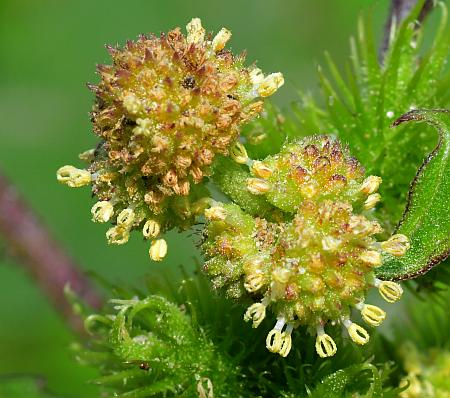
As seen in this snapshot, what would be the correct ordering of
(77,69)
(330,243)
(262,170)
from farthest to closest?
(77,69), (262,170), (330,243)

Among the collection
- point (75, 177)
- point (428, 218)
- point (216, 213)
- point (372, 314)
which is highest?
point (75, 177)

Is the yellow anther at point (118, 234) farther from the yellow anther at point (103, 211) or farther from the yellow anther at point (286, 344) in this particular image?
the yellow anther at point (286, 344)

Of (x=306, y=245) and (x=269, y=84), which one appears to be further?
(x=269, y=84)

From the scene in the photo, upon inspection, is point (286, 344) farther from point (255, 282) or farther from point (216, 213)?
point (216, 213)

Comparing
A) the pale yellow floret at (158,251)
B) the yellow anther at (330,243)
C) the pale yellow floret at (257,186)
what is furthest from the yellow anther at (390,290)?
the pale yellow floret at (158,251)

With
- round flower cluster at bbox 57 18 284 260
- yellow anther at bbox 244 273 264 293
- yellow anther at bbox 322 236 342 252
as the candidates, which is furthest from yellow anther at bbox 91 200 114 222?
yellow anther at bbox 322 236 342 252

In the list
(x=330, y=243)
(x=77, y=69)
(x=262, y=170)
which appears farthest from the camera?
(x=77, y=69)

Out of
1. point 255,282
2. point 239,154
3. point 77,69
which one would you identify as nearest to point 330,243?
point 255,282

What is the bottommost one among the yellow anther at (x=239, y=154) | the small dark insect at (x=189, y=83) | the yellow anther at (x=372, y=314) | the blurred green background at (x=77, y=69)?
the yellow anther at (x=372, y=314)

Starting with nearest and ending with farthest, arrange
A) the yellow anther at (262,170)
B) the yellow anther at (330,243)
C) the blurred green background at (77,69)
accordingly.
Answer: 1. the yellow anther at (330,243)
2. the yellow anther at (262,170)
3. the blurred green background at (77,69)
